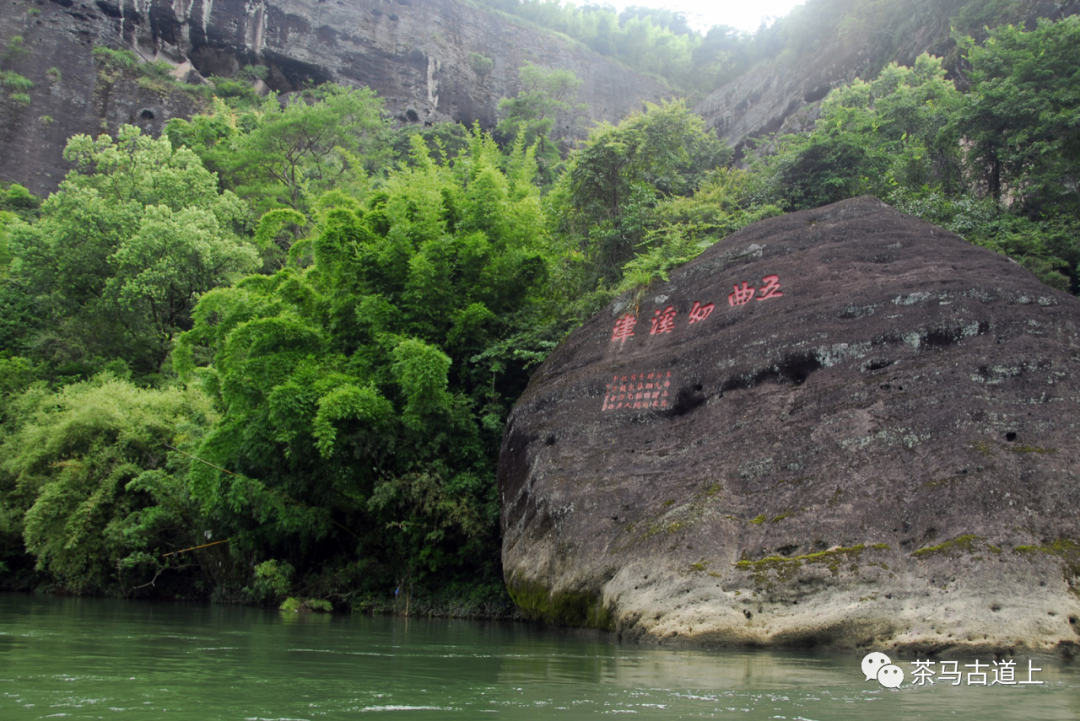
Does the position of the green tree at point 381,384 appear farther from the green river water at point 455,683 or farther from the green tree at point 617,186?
the green river water at point 455,683

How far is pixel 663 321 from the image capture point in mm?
8375

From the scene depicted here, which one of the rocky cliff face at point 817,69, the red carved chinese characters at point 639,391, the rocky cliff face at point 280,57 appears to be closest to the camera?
the red carved chinese characters at point 639,391

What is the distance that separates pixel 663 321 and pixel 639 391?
1035mm

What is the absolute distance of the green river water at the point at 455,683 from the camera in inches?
111

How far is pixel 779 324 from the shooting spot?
7223 millimetres

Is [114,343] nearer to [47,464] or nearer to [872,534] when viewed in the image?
[47,464]

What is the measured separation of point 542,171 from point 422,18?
17.3m

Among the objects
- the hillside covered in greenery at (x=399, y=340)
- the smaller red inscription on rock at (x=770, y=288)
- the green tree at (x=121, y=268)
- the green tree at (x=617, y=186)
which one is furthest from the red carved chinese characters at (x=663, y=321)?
the green tree at (x=121, y=268)

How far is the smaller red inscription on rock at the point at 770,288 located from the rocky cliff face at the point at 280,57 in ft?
75.1

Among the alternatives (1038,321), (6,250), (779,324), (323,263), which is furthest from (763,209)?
(6,250)

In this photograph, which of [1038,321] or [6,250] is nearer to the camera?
[1038,321]

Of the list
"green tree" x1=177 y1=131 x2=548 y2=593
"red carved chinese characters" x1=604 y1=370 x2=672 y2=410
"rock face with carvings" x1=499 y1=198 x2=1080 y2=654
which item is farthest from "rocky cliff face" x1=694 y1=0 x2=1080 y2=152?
"red carved chinese characters" x1=604 y1=370 x2=672 y2=410

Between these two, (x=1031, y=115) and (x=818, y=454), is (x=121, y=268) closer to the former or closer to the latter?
(x=818, y=454)

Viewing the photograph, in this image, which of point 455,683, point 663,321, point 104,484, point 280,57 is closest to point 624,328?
point 663,321
